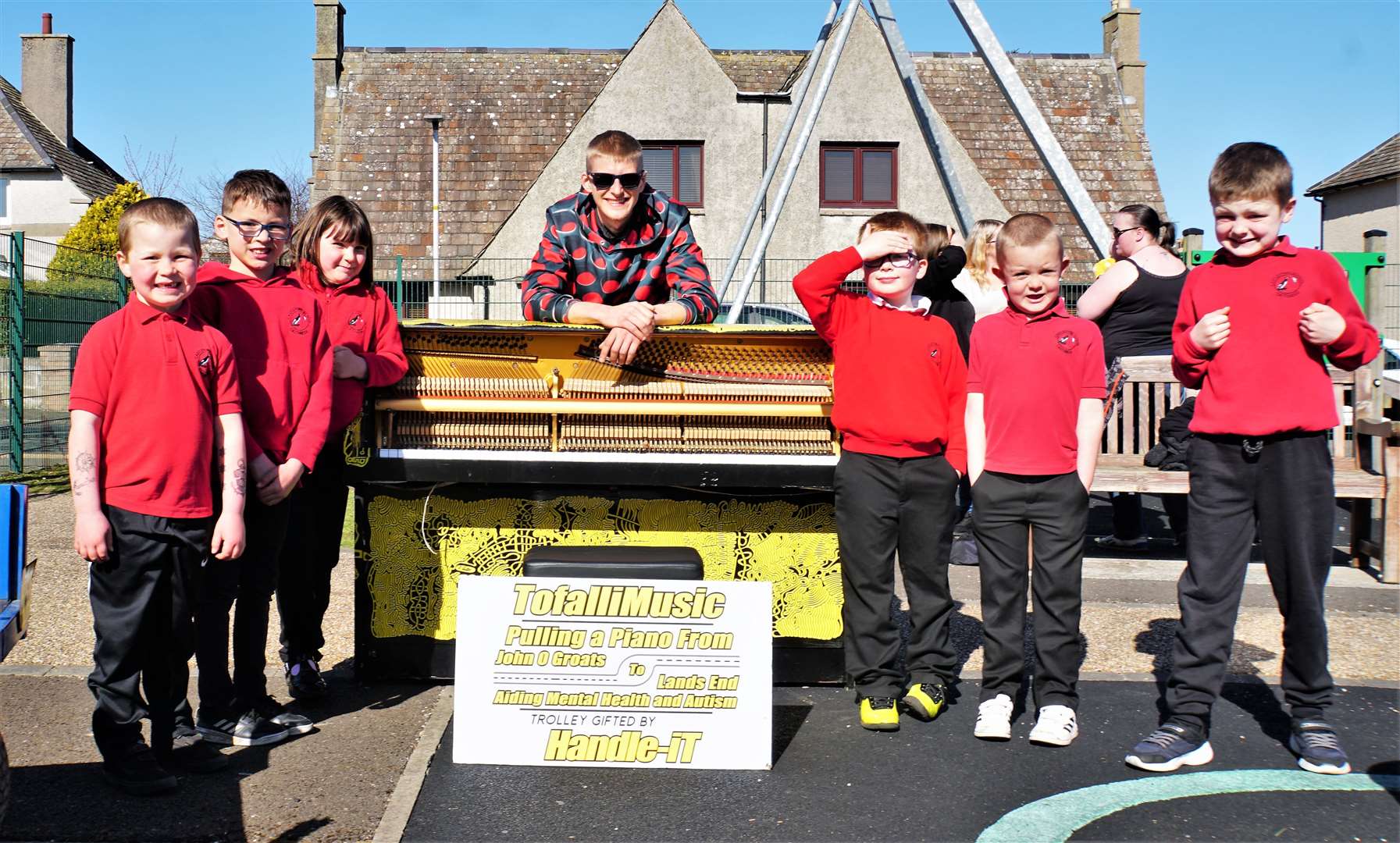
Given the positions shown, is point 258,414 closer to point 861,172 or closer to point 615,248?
point 615,248

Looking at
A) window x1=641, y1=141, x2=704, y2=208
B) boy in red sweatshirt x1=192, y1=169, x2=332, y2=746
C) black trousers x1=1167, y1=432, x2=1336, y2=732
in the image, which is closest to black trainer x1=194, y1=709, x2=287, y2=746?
boy in red sweatshirt x1=192, y1=169, x2=332, y2=746

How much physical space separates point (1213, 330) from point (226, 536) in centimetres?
330

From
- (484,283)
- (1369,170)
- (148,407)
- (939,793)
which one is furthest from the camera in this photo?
(1369,170)

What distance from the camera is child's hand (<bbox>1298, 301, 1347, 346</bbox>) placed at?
12.7 ft

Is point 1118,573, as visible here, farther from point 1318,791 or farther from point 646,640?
point 646,640

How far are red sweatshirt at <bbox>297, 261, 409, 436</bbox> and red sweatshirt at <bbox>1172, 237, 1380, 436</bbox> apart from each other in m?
2.82

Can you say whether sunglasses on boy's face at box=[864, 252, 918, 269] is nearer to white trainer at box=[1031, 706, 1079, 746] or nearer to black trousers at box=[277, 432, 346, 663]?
white trainer at box=[1031, 706, 1079, 746]

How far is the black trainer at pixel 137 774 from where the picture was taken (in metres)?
3.62

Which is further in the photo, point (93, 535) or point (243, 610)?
point (243, 610)

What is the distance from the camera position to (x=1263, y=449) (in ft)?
13.2

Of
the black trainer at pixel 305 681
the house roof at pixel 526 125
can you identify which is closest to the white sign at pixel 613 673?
the black trainer at pixel 305 681

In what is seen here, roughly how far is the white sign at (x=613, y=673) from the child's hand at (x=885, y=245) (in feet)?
4.15

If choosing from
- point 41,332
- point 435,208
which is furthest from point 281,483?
point 435,208

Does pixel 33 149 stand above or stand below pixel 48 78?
below
